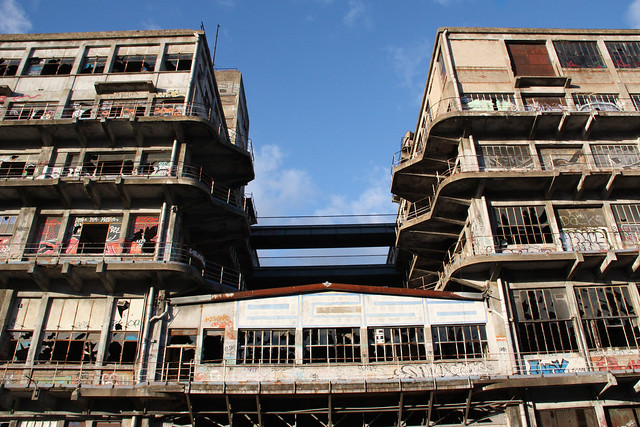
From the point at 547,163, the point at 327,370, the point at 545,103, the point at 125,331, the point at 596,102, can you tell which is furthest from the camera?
the point at 545,103

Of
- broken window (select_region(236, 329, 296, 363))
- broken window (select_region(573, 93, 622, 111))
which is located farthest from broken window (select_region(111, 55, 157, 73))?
broken window (select_region(573, 93, 622, 111))

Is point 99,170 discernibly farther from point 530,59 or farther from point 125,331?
point 530,59

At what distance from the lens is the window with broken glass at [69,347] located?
22.4 metres

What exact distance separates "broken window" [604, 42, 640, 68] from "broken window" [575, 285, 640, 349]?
614 inches

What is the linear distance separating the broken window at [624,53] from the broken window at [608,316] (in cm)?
1560

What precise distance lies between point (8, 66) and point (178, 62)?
1134cm

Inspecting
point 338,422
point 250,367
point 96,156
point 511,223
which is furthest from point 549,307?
point 96,156

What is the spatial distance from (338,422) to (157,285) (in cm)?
1108

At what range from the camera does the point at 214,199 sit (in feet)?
88.9

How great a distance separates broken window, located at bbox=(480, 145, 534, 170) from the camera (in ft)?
87.1

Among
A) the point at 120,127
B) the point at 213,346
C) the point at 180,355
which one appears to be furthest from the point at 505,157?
the point at 120,127

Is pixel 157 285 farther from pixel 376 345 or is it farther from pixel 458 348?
pixel 458 348

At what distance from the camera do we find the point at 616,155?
2719 centimetres

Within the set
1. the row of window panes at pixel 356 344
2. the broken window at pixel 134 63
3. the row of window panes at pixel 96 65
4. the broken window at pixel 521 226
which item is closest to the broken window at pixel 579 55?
the broken window at pixel 521 226
